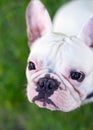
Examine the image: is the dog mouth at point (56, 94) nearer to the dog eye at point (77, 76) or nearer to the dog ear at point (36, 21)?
the dog eye at point (77, 76)

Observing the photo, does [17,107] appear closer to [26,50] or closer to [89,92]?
[26,50]

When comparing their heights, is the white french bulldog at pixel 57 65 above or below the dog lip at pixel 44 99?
above

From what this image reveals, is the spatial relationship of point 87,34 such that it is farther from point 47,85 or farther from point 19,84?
point 19,84

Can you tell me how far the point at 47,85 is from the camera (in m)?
1.72

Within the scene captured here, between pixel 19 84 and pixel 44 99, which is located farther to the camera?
pixel 19 84

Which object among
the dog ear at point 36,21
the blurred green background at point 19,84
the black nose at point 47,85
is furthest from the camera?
the blurred green background at point 19,84

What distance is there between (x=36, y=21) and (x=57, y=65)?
22 cm

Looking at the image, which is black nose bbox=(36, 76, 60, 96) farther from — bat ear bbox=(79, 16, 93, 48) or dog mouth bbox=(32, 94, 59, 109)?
bat ear bbox=(79, 16, 93, 48)

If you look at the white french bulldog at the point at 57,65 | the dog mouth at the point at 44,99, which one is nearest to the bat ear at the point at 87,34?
the white french bulldog at the point at 57,65

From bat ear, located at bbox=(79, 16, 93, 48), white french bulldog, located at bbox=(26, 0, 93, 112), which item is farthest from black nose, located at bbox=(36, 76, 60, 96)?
bat ear, located at bbox=(79, 16, 93, 48)

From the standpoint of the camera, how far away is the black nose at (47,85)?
172 centimetres

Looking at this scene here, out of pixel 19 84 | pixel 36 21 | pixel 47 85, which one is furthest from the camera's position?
pixel 19 84

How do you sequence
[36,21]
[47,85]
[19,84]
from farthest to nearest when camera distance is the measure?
[19,84] < [36,21] < [47,85]

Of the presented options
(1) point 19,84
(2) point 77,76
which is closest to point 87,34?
(2) point 77,76
